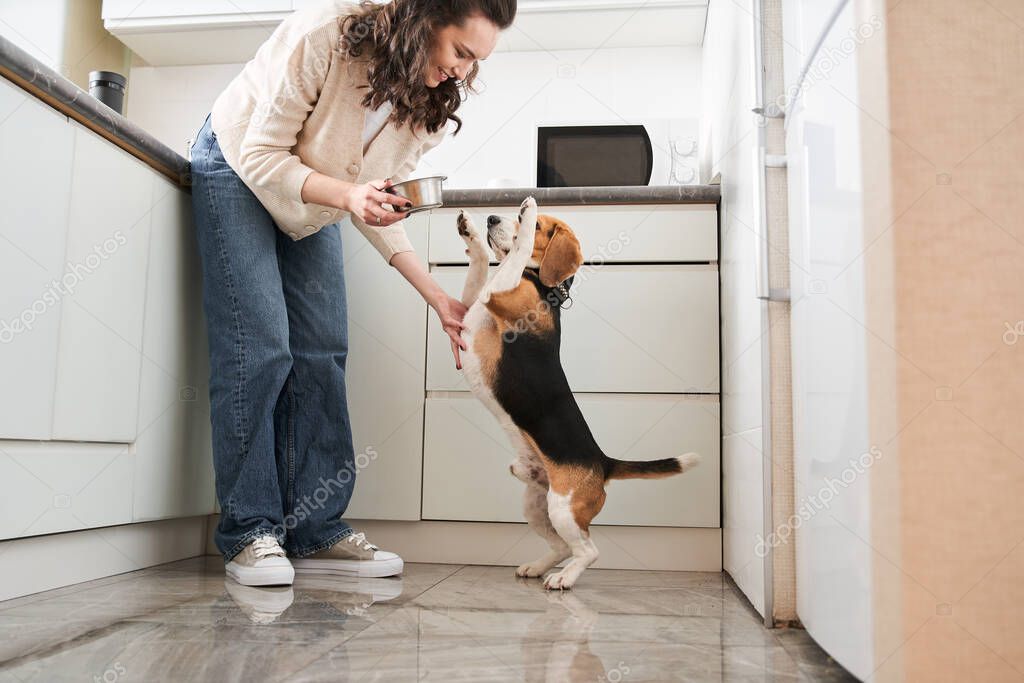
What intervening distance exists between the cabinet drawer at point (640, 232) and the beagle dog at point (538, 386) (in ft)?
1.07

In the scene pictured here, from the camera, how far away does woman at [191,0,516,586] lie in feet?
4.43

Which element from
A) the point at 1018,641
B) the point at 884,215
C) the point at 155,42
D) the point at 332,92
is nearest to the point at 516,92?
the point at 155,42

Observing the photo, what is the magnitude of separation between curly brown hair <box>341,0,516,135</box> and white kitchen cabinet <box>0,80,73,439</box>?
1.65 ft

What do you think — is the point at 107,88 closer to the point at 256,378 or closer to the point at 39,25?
the point at 256,378

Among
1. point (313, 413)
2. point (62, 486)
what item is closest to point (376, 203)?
point (313, 413)

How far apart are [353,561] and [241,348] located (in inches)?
18.9

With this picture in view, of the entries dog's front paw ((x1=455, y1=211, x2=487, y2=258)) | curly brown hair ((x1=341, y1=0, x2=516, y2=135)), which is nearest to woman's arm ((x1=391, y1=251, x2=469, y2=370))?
dog's front paw ((x1=455, y1=211, x2=487, y2=258))

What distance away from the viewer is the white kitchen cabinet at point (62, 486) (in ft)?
4.16

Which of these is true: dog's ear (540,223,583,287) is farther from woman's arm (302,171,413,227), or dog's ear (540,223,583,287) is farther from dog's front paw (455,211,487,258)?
woman's arm (302,171,413,227)

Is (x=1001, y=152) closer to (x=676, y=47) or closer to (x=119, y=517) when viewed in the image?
(x=119, y=517)

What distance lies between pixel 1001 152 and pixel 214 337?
4.36ft

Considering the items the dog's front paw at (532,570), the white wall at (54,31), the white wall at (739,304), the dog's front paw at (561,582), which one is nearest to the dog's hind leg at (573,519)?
the dog's front paw at (561,582)

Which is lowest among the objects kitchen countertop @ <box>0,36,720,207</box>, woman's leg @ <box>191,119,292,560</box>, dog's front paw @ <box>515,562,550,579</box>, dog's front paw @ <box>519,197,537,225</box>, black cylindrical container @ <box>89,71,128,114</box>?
dog's front paw @ <box>515,562,550,579</box>

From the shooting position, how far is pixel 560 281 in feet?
5.32
